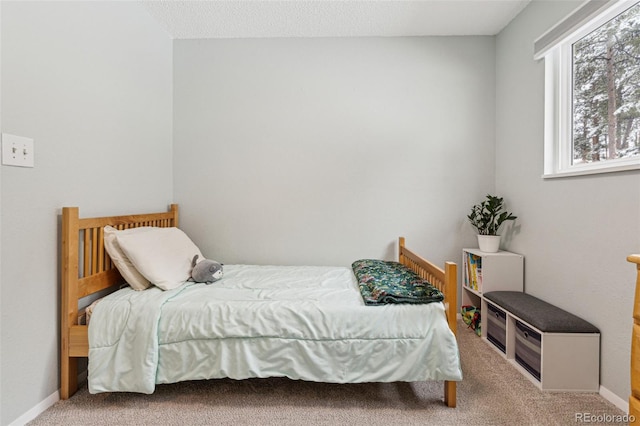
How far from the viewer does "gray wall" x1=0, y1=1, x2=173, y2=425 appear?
1247 millimetres

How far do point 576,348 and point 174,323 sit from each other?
218cm

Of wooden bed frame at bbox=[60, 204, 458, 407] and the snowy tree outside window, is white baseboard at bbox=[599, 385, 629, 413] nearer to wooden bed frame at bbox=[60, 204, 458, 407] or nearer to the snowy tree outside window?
wooden bed frame at bbox=[60, 204, 458, 407]

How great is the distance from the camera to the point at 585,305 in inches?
62.4

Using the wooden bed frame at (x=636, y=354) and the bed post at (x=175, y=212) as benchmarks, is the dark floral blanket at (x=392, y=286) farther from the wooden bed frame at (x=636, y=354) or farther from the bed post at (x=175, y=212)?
the bed post at (x=175, y=212)

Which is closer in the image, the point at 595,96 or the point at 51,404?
the point at 51,404

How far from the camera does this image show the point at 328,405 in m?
1.46

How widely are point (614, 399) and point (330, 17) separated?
120 inches

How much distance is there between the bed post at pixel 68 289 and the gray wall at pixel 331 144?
108 centimetres

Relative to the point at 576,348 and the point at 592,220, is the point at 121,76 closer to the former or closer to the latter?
the point at 592,220

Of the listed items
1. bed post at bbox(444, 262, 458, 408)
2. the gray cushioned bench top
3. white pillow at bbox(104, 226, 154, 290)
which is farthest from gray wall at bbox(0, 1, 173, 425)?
the gray cushioned bench top

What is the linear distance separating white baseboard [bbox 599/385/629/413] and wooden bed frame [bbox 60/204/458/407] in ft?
2.76

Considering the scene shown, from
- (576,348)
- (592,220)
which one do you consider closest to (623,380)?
(576,348)

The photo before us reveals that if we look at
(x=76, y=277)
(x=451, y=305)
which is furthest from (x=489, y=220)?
(x=76, y=277)

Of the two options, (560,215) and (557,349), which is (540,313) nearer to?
(557,349)
